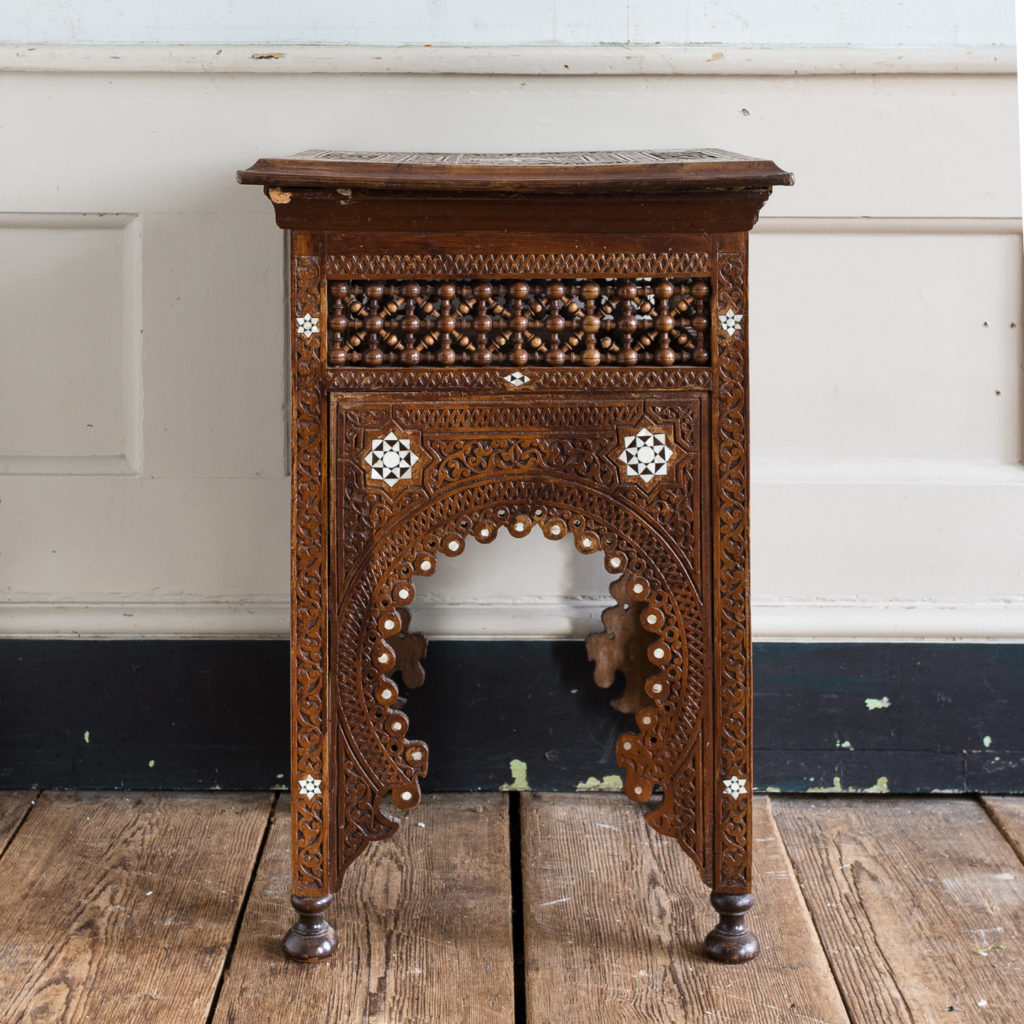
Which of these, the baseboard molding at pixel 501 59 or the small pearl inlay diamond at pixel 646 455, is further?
the baseboard molding at pixel 501 59

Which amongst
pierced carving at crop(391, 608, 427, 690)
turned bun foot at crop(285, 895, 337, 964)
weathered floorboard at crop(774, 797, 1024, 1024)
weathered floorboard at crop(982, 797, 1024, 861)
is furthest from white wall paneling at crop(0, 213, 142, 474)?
weathered floorboard at crop(982, 797, 1024, 861)

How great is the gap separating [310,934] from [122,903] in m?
0.27

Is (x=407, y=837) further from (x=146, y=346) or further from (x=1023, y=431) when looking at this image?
(x=1023, y=431)

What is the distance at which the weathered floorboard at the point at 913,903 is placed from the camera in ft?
3.50

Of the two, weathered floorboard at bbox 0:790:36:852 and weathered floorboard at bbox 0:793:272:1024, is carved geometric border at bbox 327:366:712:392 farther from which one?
weathered floorboard at bbox 0:790:36:852

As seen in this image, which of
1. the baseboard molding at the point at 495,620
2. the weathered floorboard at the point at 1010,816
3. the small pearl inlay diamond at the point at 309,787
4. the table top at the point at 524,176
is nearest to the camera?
the table top at the point at 524,176

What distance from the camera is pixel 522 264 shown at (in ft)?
3.55

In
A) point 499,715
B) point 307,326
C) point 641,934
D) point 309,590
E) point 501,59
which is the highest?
point 501,59

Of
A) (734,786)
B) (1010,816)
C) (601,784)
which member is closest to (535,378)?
(734,786)

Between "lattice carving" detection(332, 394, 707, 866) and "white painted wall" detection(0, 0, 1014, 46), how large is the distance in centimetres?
67

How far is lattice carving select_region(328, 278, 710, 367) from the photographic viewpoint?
1.08 m

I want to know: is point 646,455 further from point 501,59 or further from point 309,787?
point 501,59

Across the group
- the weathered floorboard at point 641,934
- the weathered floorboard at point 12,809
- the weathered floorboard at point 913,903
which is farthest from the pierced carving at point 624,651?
the weathered floorboard at point 12,809

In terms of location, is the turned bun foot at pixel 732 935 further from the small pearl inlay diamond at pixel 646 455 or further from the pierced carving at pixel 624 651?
the small pearl inlay diamond at pixel 646 455
